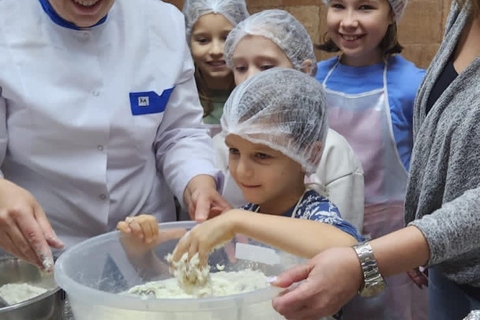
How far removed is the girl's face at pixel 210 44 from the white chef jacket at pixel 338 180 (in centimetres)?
52

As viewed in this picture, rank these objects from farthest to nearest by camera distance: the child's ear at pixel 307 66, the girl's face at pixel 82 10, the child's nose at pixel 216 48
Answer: the child's nose at pixel 216 48 < the child's ear at pixel 307 66 < the girl's face at pixel 82 10

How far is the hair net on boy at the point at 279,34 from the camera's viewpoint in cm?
179

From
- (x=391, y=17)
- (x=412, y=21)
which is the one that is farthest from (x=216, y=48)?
(x=412, y=21)

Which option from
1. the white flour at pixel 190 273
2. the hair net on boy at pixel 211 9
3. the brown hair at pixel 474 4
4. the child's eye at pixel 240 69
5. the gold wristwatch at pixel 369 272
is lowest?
the white flour at pixel 190 273

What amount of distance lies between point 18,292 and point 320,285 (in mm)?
583

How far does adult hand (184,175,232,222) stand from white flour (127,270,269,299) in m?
0.12

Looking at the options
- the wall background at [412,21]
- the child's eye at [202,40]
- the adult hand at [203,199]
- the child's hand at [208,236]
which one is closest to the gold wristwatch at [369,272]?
the child's hand at [208,236]

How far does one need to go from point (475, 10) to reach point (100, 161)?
79 cm

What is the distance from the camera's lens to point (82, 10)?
104 cm

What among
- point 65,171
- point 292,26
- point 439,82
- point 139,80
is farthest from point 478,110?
point 292,26

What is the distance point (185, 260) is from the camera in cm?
94

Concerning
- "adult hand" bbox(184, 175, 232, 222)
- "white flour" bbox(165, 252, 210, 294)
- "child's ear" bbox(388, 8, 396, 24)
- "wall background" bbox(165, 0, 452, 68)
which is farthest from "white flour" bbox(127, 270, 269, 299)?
"wall background" bbox(165, 0, 452, 68)

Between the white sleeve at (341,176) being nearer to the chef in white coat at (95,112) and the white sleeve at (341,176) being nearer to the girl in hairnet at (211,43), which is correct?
the chef in white coat at (95,112)

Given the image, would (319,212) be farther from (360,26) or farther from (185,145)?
(360,26)
